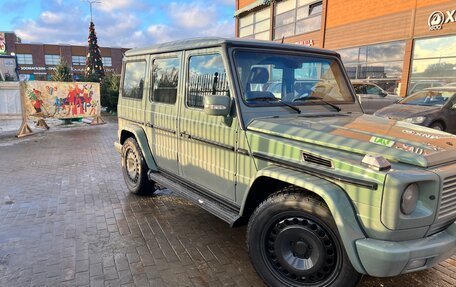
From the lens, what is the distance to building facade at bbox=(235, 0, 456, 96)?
1364 centimetres

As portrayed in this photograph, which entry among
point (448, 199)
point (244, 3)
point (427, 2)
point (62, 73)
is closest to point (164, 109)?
point (448, 199)

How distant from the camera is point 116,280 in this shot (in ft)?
9.95

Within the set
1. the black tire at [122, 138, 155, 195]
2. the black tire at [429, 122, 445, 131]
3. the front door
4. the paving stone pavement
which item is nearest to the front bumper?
the paving stone pavement

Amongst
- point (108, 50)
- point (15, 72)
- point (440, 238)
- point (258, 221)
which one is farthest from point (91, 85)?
point (108, 50)

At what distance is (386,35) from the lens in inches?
627

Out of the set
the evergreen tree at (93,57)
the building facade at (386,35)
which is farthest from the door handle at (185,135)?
the evergreen tree at (93,57)

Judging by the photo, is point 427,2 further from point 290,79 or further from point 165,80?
point 165,80

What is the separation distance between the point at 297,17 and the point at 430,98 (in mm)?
13464

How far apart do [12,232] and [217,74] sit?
121 inches

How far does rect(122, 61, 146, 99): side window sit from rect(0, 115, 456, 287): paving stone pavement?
1.61 m

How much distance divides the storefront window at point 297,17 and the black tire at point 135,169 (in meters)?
17.7

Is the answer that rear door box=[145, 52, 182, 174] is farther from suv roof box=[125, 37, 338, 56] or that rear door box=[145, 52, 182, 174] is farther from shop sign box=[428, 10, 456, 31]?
shop sign box=[428, 10, 456, 31]

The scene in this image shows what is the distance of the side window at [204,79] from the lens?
3.44 meters

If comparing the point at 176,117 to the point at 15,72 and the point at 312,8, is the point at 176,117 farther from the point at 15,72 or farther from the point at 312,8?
the point at 15,72
